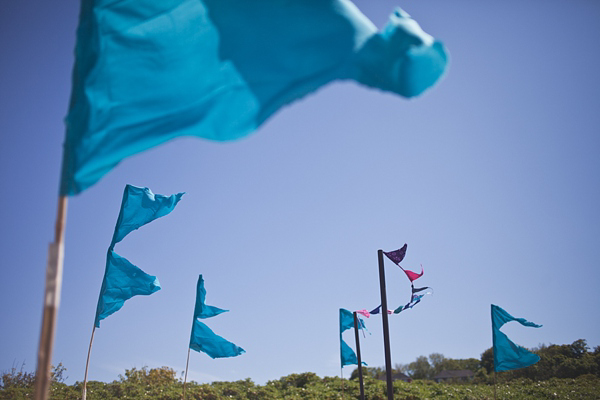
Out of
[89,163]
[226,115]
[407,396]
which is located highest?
[226,115]

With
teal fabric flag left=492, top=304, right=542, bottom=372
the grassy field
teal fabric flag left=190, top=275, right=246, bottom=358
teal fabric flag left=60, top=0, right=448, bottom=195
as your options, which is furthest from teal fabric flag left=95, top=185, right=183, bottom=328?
teal fabric flag left=492, top=304, right=542, bottom=372

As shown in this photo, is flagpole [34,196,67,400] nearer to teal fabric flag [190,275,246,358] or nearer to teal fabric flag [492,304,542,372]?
teal fabric flag [190,275,246,358]

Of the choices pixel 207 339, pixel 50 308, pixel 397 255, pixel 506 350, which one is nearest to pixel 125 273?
pixel 207 339

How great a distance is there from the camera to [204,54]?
3406 millimetres

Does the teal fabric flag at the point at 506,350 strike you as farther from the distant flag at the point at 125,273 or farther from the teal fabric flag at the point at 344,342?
the distant flag at the point at 125,273

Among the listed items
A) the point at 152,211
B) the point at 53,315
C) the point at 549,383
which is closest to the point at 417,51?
the point at 53,315

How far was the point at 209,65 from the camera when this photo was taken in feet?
11.2

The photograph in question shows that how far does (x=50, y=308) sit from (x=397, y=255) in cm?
1042

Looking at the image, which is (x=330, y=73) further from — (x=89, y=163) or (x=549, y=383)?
(x=549, y=383)

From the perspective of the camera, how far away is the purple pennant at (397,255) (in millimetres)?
11984

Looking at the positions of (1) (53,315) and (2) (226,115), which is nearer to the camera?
(1) (53,315)

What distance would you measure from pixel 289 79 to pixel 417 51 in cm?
90

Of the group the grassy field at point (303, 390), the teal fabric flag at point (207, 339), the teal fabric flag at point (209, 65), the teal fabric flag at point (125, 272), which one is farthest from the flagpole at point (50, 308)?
the grassy field at point (303, 390)

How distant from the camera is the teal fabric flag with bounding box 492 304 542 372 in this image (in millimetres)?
14087
